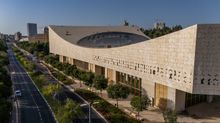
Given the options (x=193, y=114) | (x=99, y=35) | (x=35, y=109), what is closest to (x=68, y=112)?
(x=35, y=109)

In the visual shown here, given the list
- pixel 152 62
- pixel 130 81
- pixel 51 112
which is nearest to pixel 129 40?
pixel 130 81

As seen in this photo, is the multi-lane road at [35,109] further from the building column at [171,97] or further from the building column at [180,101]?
the building column at [180,101]

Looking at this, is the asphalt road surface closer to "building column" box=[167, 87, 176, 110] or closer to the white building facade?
the white building facade

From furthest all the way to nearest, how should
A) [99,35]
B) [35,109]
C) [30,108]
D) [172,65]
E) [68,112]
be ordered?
[99,35], [30,108], [35,109], [172,65], [68,112]

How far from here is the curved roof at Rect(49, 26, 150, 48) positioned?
102 m

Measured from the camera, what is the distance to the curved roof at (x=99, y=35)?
102 metres

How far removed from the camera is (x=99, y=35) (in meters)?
104

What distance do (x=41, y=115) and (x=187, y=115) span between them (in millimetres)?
22335

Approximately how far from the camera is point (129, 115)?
41.5 m

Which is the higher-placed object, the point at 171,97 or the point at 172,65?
the point at 172,65

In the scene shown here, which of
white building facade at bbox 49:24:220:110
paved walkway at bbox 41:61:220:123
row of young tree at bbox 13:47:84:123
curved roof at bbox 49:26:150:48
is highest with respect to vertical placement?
curved roof at bbox 49:26:150:48

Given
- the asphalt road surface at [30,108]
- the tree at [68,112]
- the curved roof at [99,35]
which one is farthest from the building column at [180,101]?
the curved roof at [99,35]

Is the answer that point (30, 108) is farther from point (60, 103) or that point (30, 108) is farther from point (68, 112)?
point (68, 112)

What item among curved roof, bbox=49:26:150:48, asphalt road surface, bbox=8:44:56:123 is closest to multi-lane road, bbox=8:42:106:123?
asphalt road surface, bbox=8:44:56:123
